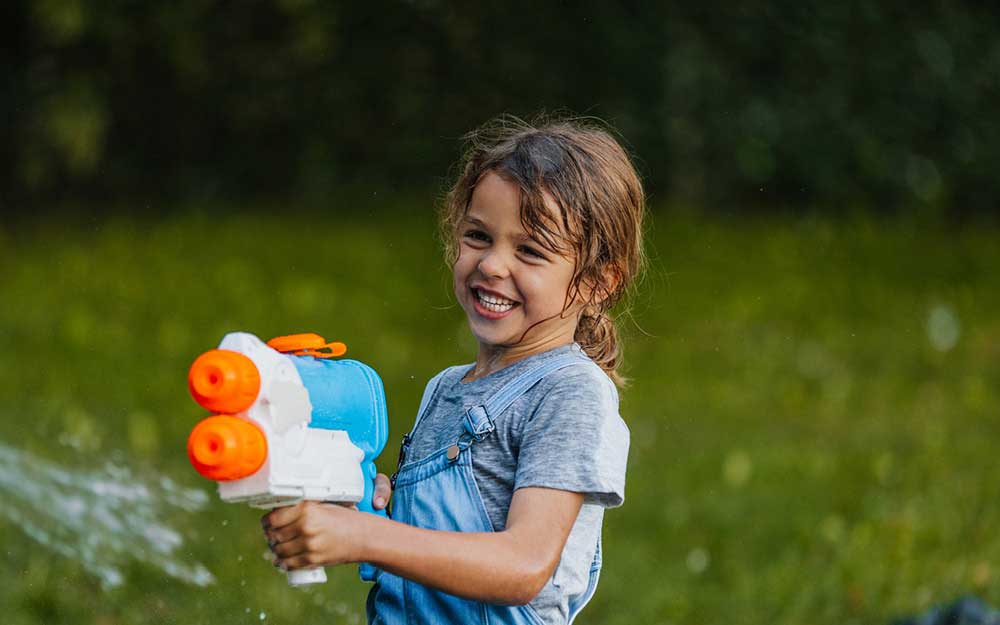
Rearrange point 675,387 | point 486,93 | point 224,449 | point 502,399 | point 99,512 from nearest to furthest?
point 224,449 < point 502,399 < point 99,512 < point 675,387 < point 486,93

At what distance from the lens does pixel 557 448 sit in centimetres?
189

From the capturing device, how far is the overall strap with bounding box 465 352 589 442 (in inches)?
Answer: 78.0

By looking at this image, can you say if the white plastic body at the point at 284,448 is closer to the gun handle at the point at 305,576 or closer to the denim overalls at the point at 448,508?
the gun handle at the point at 305,576

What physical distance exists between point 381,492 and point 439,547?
269 millimetres

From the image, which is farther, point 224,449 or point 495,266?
point 495,266

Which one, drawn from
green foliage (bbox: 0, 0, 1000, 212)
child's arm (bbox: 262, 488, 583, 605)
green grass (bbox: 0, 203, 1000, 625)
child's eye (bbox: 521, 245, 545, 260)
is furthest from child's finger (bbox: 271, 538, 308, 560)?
green foliage (bbox: 0, 0, 1000, 212)

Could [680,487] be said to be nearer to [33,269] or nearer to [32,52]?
[33,269]

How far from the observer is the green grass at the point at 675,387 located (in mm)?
3826

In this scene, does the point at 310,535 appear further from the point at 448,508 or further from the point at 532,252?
the point at 532,252

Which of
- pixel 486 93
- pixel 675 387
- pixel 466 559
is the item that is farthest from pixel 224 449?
pixel 486 93

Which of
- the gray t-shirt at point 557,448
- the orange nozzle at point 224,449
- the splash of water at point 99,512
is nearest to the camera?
the orange nozzle at point 224,449

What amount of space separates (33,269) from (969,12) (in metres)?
5.91

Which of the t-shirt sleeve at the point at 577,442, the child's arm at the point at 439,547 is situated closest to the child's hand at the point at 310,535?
the child's arm at the point at 439,547

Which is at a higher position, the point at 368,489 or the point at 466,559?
the point at 368,489
